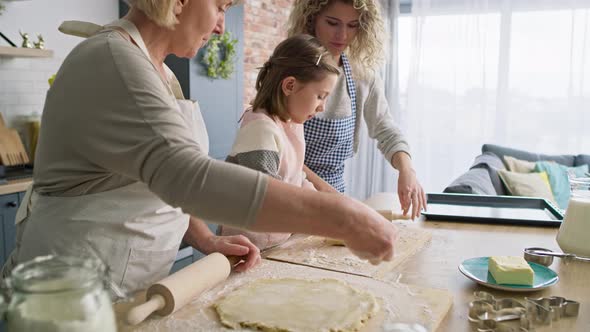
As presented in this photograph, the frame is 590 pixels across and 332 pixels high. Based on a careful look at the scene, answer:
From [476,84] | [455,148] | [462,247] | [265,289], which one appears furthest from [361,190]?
[265,289]

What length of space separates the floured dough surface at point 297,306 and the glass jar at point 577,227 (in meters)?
0.60

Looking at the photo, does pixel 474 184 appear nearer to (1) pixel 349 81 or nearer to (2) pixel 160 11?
(1) pixel 349 81

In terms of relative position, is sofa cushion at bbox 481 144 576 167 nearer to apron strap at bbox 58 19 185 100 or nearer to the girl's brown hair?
the girl's brown hair

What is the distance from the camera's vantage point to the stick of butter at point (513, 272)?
3.52 ft

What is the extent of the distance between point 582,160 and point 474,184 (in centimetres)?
201

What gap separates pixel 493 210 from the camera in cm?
180

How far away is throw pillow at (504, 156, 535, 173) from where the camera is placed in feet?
14.9

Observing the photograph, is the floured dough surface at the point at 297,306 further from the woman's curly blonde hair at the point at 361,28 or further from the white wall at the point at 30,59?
the white wall at the point at 30,59

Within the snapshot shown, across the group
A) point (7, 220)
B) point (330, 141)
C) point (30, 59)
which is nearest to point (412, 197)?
point (330, 141)

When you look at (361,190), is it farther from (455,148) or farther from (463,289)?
(463,289)

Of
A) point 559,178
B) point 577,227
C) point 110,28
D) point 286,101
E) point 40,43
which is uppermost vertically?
point 40,43

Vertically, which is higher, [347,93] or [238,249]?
[347,93]

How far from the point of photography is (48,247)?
1.02m

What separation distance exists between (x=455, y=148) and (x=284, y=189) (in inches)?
185
